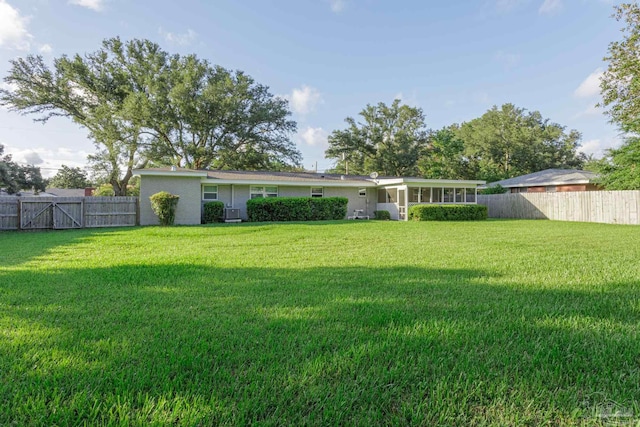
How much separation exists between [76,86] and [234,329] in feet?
102

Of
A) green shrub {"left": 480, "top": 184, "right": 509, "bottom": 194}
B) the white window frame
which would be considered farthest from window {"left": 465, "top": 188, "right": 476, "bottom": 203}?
the white window frame

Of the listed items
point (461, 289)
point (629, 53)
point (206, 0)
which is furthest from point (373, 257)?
point (629, 53)

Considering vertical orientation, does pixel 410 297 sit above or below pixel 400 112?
below

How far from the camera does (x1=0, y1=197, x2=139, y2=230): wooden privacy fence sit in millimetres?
13180

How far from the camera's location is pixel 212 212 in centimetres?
1641

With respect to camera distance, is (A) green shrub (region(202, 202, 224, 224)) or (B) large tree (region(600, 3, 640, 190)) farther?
(A) green shrub (region(202, 202, 224, 224))

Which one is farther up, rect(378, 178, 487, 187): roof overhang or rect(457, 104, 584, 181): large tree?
rect(457, 104, 584, 181): large tree

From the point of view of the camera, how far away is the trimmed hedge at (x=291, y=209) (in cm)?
1664

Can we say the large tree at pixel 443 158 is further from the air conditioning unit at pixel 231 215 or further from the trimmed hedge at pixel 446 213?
the air conditioning unit at pixel 231 215

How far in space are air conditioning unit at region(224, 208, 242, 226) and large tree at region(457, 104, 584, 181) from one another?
87.6 feet

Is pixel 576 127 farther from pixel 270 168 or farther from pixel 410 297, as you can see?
pixel 410 297

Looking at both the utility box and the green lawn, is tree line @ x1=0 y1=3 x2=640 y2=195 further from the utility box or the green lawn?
the green lawn

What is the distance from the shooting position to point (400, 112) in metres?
32.9

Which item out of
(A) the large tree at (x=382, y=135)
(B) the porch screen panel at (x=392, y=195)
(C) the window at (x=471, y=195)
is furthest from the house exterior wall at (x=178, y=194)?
(A) the large tree at (x=382, y=135)
